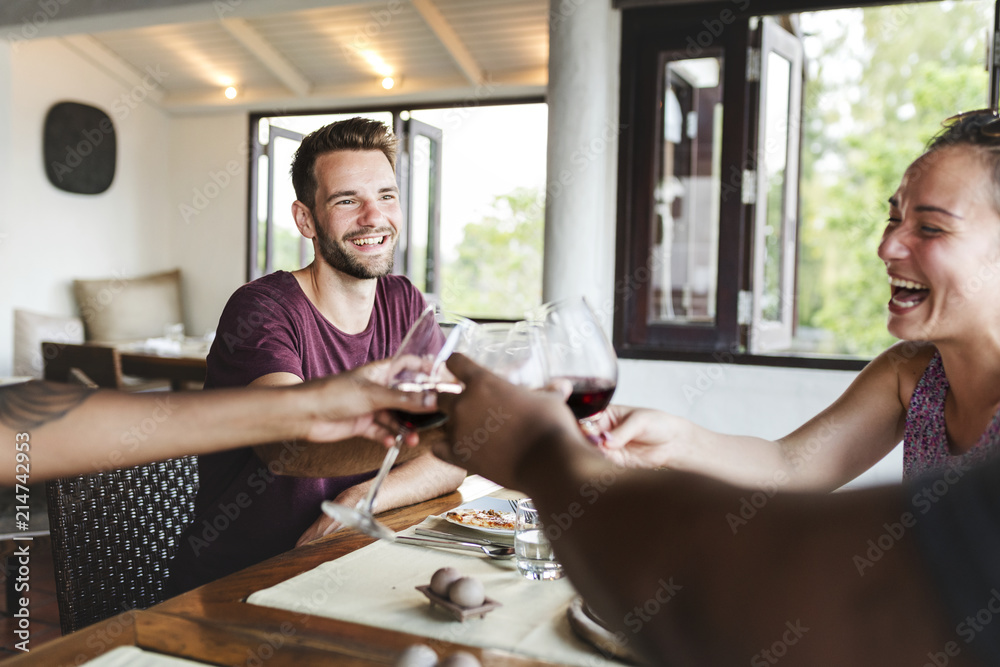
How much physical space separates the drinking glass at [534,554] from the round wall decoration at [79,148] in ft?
22.7

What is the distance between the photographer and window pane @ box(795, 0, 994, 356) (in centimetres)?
1266

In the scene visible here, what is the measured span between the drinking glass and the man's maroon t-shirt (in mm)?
485

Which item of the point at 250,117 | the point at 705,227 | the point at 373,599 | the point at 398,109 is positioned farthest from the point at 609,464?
the point at 250,117

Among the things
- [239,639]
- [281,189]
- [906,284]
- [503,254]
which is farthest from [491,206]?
[239,639]

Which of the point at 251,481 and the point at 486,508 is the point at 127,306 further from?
the point at 486,508

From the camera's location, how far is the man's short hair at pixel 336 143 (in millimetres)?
2084

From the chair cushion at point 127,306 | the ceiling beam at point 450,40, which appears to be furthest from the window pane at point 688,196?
the chair cushion at point 127,306

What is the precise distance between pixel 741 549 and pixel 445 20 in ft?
19.5

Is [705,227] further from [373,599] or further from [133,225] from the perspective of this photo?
[133,225]

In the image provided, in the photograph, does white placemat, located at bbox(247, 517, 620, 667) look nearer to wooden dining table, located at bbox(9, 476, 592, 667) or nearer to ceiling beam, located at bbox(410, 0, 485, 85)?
wooden dining table, located at bbox(9, 476, 592, 667)

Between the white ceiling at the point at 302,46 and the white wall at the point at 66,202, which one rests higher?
the white ceiling at the point at 302,46

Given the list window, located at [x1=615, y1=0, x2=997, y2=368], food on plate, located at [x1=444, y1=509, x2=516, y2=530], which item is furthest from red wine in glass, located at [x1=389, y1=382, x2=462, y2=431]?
window, located at [x1=615, y1=0, x2=997, y2=368]

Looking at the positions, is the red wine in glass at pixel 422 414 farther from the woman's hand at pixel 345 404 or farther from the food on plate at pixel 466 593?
the food on plate at pixel 466 593

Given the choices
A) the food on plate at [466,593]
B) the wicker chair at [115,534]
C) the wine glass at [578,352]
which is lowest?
the wicker chair at [115,534]
